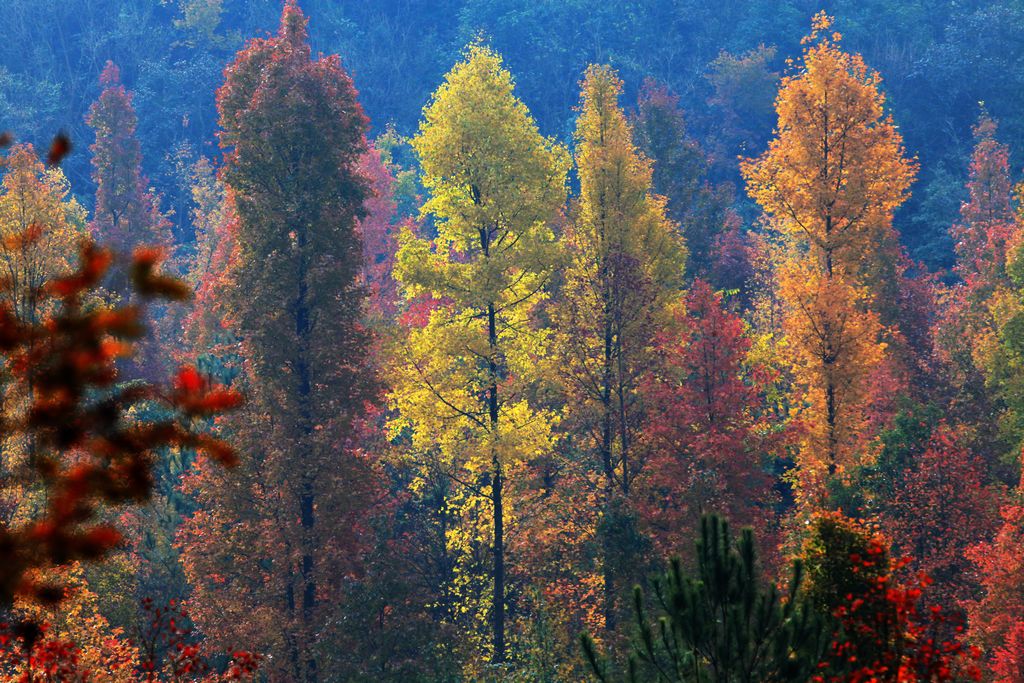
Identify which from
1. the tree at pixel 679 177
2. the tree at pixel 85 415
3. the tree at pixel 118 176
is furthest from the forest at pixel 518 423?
the tree at pixel 118 176

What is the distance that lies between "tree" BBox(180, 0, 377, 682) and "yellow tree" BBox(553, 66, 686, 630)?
250 inches

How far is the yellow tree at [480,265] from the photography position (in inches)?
928

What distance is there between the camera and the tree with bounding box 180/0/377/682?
2119 centimetres

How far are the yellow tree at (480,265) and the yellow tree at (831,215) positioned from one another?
6.17m

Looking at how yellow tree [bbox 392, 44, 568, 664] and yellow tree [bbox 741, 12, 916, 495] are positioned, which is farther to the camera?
yellow tree [bbox 741, 12, 916, 495]

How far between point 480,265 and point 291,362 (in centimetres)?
513

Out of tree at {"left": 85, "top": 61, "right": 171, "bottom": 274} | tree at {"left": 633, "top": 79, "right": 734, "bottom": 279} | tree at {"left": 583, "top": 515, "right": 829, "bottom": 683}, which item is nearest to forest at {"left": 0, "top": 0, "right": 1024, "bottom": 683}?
tree at {"left": 583, "top": 515, "right": 829, "bottom": 683}

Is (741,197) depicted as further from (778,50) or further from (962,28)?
(962,28)

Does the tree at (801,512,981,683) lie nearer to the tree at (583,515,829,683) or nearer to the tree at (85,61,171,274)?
the tree at (583,515,829,683)

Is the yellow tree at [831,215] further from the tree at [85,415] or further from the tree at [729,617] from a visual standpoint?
the tree at [85,415]

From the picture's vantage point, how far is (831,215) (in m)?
25.5

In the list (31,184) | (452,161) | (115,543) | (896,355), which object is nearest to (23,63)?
(31,184)

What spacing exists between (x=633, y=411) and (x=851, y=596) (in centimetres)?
1585

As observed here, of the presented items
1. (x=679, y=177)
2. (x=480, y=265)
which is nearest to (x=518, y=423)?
(x=480, y=265)
